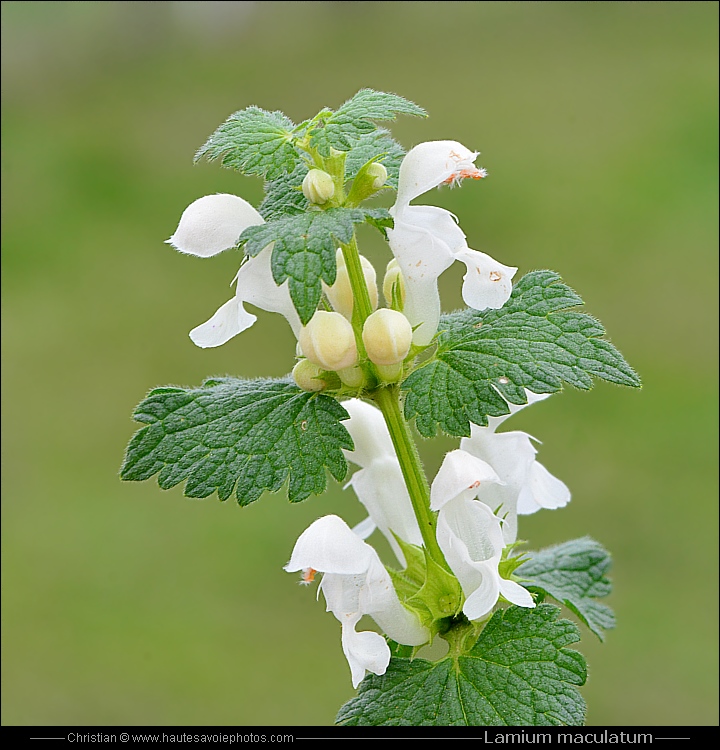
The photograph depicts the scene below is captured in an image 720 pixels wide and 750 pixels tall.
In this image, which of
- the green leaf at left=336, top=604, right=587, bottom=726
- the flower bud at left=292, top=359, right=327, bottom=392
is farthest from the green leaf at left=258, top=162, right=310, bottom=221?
the green leaf at left=336, top=604, right=587, bottom=726

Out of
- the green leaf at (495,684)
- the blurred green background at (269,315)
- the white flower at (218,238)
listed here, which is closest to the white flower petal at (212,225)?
the white flower at (218,238)

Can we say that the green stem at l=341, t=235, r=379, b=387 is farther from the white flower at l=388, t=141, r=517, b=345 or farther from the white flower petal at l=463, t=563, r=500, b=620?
the white flower petal at l=463, t=563, r=500, b=620

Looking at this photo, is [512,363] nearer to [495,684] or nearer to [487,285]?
[487,285]

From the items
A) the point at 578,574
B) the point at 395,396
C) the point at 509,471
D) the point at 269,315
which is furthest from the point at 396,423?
the point at 269,315

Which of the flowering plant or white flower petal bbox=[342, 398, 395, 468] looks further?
white flower petal bbox=[342, 398, 395, 468]

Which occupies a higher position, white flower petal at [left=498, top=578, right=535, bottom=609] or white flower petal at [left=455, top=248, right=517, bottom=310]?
white flower petal at [left=455, top=248, right=517, bottom=310]

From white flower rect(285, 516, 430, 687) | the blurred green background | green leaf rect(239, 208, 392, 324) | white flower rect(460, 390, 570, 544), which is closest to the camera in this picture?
green leaf rect(239, 208, 392, 324)

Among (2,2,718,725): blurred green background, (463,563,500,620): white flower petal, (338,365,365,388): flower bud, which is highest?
(2,2,718,725): blurred green background

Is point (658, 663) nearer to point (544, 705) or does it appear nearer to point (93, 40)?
point (544, 705)
